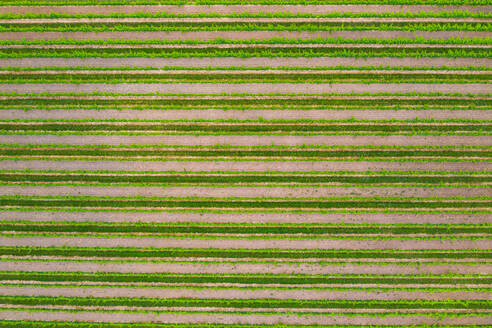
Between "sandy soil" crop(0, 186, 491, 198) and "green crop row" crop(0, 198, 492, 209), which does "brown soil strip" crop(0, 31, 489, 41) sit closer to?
"sandy soil" crop(0, 186, 491, 198)

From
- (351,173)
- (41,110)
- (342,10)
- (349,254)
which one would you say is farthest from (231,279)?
(342,10)

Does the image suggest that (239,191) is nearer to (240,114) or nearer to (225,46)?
(240,114)

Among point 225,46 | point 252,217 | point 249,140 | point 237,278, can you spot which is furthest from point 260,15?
point 237,278

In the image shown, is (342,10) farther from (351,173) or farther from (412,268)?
(412,268)

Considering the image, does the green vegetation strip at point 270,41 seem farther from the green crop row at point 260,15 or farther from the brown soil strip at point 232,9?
the brown soil strip at point 232,9

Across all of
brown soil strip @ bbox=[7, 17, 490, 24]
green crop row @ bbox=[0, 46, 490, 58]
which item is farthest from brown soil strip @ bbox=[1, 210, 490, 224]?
brown soil strip @ bbox=[7, 17, 490, 24]

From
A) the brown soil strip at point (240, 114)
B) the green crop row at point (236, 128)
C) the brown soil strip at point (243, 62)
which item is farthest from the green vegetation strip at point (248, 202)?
the brown soil strip at point (243, 62)
